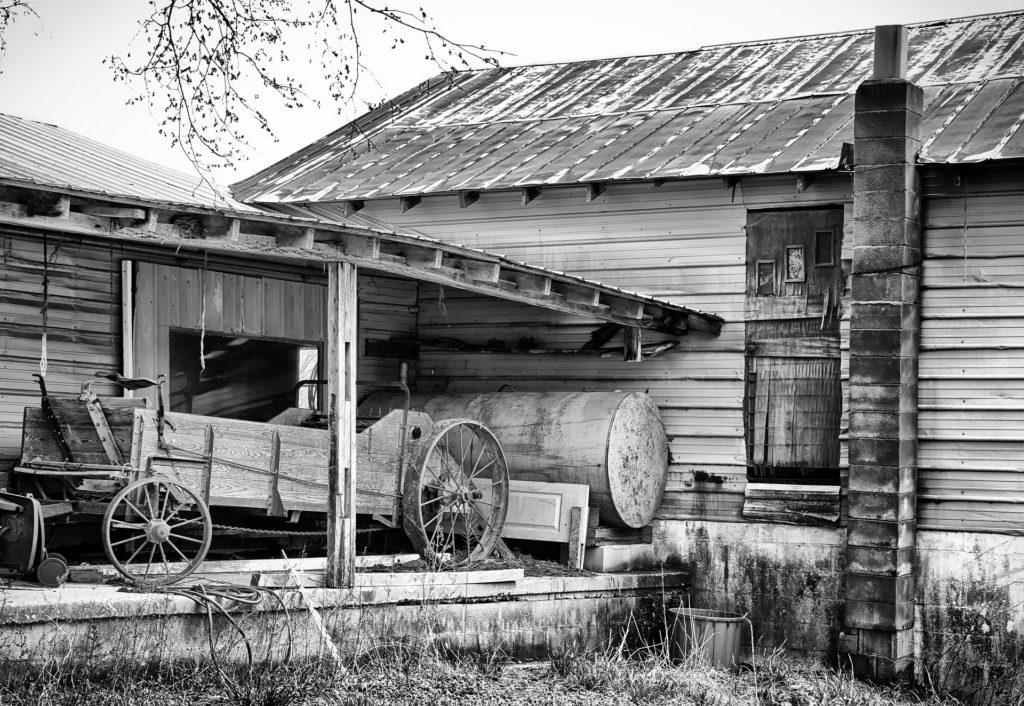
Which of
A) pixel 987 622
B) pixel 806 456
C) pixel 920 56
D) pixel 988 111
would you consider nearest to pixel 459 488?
pixel 806 456

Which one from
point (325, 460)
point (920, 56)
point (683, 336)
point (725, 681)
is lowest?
point (725, 681)

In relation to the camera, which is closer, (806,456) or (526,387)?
(806,456)

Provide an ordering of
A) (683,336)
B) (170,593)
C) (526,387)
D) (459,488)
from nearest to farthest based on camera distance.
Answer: (170,593) < (459,488) < (683,336) < (526,387)

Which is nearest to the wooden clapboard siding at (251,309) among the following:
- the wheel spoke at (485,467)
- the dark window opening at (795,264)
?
the wheel spoke at (485,467)

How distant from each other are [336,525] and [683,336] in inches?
188

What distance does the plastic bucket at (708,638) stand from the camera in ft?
35.6

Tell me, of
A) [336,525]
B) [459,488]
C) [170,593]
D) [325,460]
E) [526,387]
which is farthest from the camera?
[526,387]

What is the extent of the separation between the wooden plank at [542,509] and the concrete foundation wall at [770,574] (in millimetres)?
1329

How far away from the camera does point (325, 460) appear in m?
9.93

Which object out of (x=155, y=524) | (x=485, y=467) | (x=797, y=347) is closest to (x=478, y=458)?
(x=485, y=467)

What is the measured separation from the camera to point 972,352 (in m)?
11.1

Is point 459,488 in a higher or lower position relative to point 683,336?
lower

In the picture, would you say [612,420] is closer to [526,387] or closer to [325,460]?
[526,387]

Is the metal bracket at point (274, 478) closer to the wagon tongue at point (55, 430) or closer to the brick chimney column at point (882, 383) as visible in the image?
the wagon tongue at point (55, 430)
